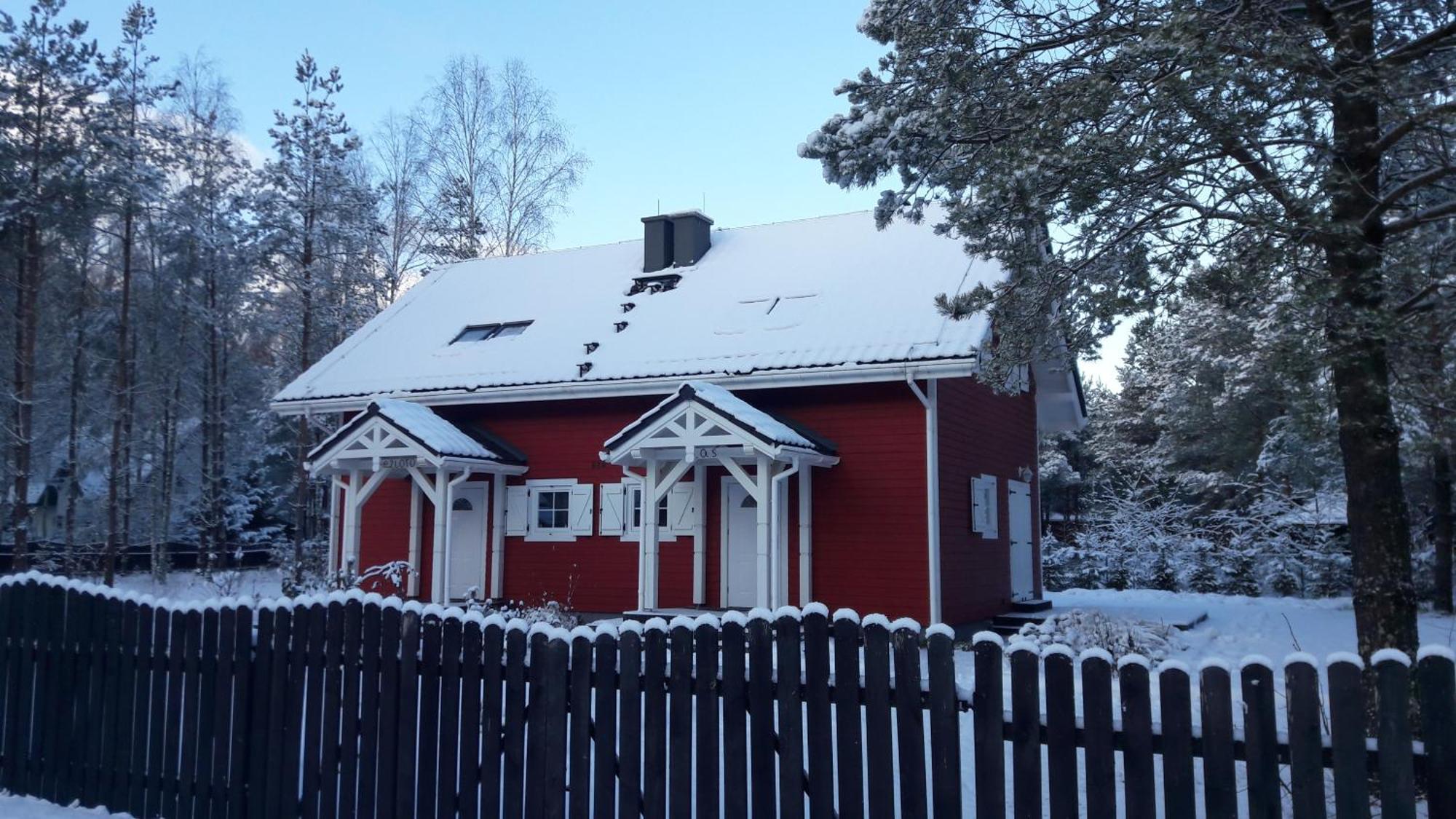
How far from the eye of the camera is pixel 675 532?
14.9 m

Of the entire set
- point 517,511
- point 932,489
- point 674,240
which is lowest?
point 517,511

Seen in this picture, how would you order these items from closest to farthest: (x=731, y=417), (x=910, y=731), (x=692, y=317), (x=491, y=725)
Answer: (x=910, y=731) < (x=491, y=725) < (x=731, y=417) < (x=692, y=317)

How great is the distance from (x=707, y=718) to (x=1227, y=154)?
16.3 ft

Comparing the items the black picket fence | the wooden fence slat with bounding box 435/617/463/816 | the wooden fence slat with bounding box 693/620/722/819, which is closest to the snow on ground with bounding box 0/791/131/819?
the black picket fence

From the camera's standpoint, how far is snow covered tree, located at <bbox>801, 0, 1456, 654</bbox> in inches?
238

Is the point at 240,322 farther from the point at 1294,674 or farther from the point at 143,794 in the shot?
the point at 1294,674

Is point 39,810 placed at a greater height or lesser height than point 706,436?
lesser

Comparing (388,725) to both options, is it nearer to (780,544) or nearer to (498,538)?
(780,544)

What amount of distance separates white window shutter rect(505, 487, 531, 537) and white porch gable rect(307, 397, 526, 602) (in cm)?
57

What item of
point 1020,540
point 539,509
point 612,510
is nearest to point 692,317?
point 612,510

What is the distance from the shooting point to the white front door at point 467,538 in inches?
645

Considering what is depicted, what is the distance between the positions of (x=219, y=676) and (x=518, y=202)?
24423 mm

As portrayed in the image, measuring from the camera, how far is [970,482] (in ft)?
49.3

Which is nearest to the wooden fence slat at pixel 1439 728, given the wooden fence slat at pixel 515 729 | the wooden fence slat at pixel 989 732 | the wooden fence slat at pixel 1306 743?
the wooden fence slat at pixel 1306 743
